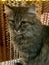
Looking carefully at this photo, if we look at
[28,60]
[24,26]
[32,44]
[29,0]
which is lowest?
[28,60]

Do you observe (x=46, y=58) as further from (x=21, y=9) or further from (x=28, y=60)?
(x=21, y=9)

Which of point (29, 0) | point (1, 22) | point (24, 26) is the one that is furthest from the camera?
point (1, 22)

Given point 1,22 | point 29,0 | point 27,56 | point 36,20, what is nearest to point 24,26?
point 36,20

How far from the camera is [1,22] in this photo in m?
2.44

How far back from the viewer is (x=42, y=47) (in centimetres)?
113

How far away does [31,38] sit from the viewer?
114 centimetres

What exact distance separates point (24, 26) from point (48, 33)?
18 centimetres

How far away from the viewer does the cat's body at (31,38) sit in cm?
109

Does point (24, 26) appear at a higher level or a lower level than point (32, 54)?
higher

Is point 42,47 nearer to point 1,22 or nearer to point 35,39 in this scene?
point 35,39

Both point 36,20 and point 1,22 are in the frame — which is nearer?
point 36,20

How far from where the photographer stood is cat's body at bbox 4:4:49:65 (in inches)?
42.9

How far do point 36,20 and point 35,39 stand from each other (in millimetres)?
117

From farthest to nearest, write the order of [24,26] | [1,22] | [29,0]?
[1,22] < [29,0] < [24,26]
